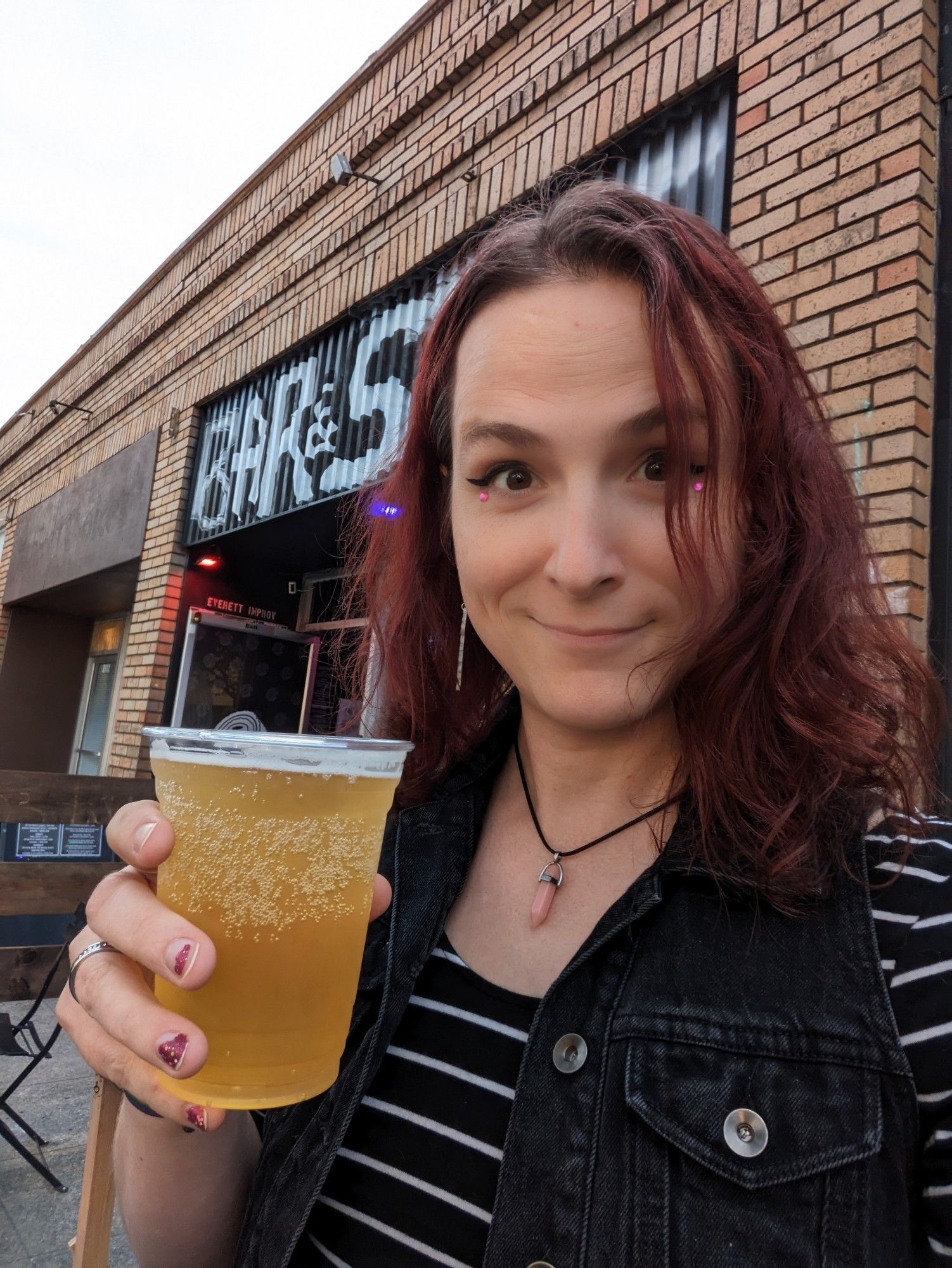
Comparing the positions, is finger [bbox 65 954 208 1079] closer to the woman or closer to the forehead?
the woman

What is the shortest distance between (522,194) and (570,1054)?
12.4ft

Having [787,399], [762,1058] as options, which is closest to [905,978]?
[762,1058]

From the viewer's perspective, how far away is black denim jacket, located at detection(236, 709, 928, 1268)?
2.51ft

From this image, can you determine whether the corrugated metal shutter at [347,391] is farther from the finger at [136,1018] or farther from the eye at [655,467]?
the finger at [136,1018]

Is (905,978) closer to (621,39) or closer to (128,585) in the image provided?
(621,39)

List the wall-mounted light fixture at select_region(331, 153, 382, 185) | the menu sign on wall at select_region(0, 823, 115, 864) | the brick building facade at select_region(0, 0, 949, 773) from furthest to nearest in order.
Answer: the wall-mounted light fixture at select_region(331, 153, 382, 185) < the menu sign on wall at select_region(0, 823, 115, 864) < the brick building facade at select_region(0, 0, 949, 773)

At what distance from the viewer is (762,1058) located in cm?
83

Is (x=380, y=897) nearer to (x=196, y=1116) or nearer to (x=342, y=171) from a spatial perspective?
(x=196, y=1116)

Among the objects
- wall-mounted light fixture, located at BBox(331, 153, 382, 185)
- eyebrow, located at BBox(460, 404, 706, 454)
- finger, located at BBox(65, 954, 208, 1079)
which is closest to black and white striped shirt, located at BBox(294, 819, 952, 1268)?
finger, located at BBox(65, 954, 208, 1079)

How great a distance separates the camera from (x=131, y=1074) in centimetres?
85

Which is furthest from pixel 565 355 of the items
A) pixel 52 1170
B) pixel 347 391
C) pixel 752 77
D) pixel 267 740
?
pixel 347 391

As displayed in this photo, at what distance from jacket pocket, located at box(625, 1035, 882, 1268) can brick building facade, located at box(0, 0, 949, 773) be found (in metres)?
1.43

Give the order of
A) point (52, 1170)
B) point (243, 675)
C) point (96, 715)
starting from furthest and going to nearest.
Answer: point (96, 715), point (243, 675), point (52, 1170)

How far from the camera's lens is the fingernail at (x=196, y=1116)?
829mm
